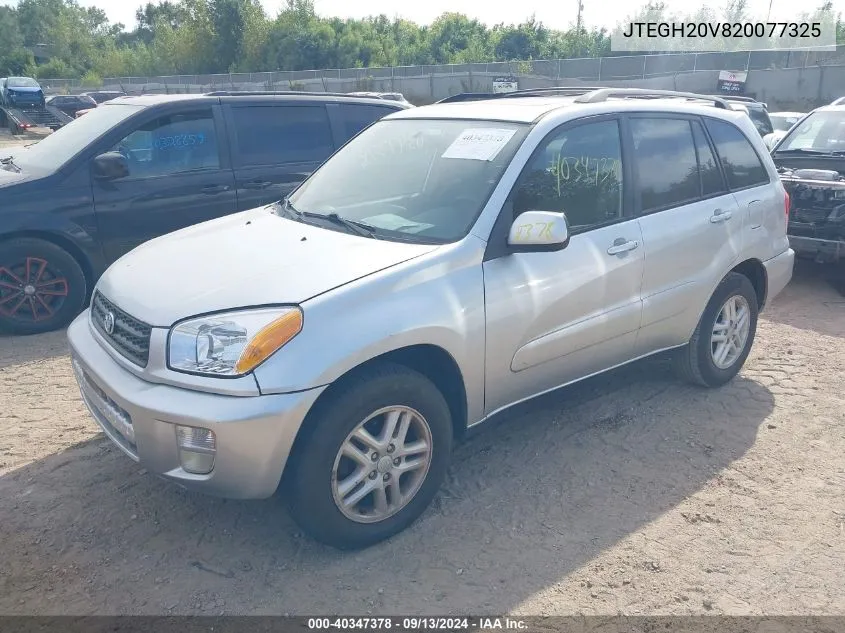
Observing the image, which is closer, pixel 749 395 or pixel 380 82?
pixel 749 395

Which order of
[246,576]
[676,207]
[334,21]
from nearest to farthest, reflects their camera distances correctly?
[246,576]
[676,207]
[334,21]

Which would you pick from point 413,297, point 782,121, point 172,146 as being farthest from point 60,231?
point 782,121

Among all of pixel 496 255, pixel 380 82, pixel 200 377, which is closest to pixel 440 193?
pixel 496 255

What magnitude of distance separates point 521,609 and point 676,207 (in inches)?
96.4

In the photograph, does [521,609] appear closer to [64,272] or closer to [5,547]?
[5,547]

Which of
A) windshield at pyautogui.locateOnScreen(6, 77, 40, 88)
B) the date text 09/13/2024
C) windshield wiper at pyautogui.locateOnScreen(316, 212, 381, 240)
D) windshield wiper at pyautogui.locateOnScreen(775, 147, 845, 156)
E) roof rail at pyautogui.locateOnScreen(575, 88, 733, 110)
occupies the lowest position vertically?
the date text 09/13/2024

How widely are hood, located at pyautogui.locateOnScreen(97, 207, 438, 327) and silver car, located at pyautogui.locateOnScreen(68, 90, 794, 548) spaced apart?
0.01m

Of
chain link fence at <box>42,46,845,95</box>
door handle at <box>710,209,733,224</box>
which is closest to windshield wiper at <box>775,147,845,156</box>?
door handle at <box>710,209,733,224</box>

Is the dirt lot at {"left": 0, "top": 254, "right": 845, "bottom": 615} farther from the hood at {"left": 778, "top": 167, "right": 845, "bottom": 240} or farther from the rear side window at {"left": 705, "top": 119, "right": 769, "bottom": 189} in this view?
the hood at {"left": 778, "top": 167, "right": 845, "bottom": 240}

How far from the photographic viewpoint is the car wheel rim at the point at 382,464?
2.77 meters

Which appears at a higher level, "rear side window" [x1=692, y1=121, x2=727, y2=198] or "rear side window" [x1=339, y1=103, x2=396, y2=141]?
"rear side window" [x1=339, y1=103, x2=396, y2=141]

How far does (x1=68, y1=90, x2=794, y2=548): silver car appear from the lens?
2578 millimetres

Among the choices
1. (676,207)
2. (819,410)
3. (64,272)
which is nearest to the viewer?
(676,207)

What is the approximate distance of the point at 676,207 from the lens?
3.96m
